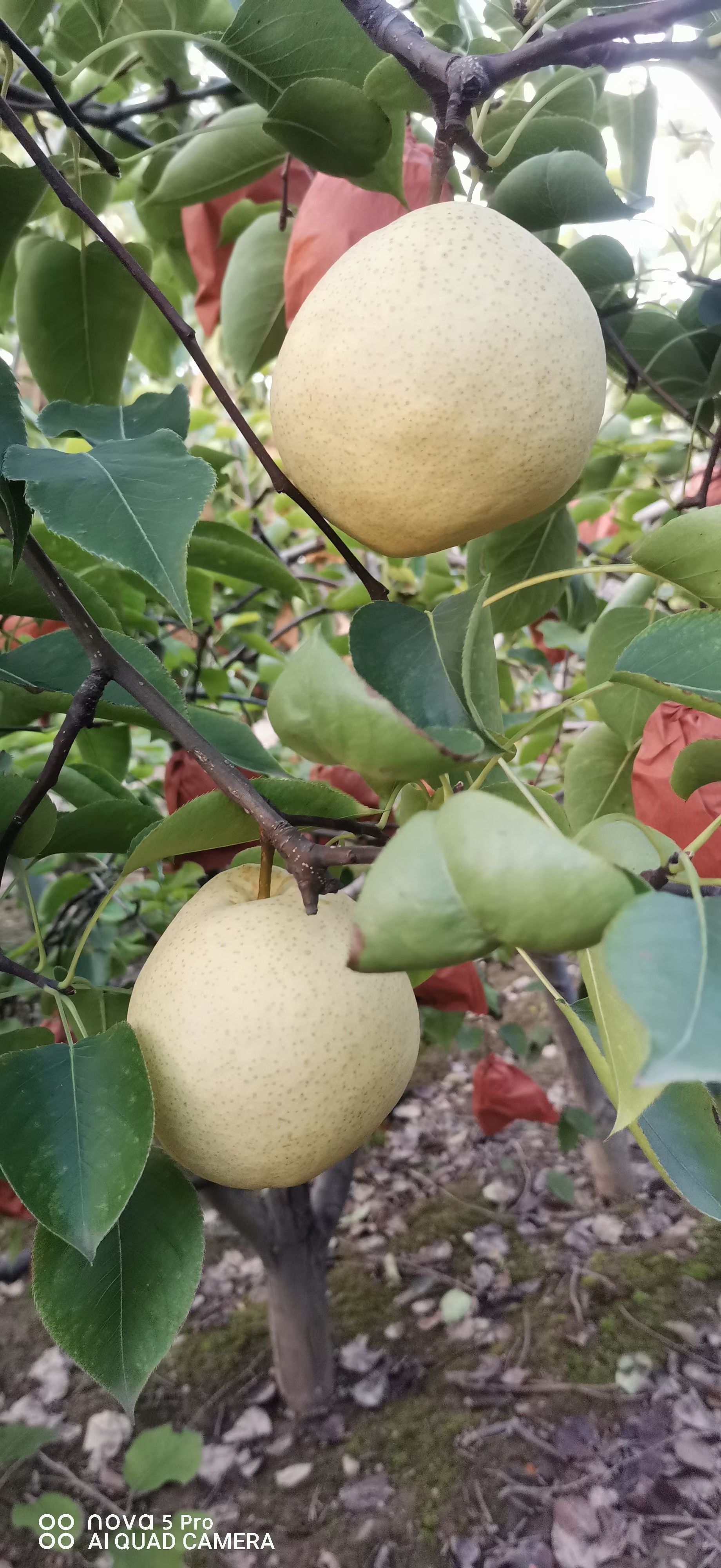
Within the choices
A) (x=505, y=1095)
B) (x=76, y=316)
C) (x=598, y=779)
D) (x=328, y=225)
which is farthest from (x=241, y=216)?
(x=505, y=1095)

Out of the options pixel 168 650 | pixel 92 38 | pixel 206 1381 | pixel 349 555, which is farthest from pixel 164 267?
pixel 206 1381

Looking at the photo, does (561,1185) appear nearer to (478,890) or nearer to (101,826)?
(101,826)

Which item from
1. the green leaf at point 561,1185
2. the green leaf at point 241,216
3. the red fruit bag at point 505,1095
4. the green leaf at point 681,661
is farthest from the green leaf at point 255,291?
the green leaf at point 561,1185

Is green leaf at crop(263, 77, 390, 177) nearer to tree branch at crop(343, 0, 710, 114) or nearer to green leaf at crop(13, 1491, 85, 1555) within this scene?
tree branch at crop(343, 0, 710, 114)

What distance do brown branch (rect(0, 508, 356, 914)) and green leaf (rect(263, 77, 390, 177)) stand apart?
23cm

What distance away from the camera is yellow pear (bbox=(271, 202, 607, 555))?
13.0 inches

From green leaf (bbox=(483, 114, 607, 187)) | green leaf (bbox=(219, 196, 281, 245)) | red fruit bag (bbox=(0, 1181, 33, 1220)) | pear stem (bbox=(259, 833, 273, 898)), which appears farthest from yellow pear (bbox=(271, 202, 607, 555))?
red fruit bag (bbox=(0, 1181, 33, 1220))

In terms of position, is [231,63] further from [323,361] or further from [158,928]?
[158,928]

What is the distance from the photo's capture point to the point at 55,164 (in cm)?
69

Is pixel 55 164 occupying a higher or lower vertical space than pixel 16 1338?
higher

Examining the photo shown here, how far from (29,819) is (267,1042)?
19 centimetres

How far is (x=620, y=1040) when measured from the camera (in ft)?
0.93

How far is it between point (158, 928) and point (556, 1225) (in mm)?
865

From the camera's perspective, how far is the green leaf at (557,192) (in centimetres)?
50
